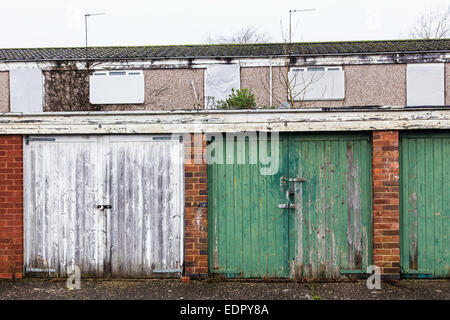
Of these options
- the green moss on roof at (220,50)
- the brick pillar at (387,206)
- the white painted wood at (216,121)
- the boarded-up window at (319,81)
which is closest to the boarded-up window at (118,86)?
the green moss on roof at (220,50)

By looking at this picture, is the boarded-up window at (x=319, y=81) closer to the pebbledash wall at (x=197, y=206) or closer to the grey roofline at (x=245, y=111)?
the grey roofline at (x=245, y=111)

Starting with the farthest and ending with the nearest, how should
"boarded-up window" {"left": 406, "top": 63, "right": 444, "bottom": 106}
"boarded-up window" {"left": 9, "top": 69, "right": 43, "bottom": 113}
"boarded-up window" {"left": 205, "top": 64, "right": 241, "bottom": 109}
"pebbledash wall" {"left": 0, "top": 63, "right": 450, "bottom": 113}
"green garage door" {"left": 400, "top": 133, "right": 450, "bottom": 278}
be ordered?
"boarded-up window" {"left": 9, "top": 69, "right": 43, "bottom": 113}
"boarded-up window" {"left": 205, "top": 64, "right": 241, "bottom": 109}
"pebbledash wall" {"left": 0, "top": 63, "right": 450, "bottom": 113}
"boarded-up window" {"left": 406, "top": 63, "right": 444, "bottom": 106}
"green garage door" {"left": 400, "top": 133, "right": 450, "bottom": 278}

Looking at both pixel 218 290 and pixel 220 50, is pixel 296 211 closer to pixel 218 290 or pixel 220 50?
pixel 218 290

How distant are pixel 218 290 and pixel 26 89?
1367 cm

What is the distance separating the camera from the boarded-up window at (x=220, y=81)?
1346 centimetres

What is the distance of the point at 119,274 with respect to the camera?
4.50 m

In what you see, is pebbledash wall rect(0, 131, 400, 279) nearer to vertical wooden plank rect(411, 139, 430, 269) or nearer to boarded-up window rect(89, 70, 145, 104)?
vertical wooden plank rect(411, 139, 430, 269)

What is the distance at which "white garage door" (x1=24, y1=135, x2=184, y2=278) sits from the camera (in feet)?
14.7

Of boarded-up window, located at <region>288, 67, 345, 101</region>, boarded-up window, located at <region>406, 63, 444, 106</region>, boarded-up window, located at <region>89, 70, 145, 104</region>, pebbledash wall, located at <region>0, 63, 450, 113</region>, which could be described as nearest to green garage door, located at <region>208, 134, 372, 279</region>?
pebbledash wall, located at <region>0, 63, 450, 113</region>

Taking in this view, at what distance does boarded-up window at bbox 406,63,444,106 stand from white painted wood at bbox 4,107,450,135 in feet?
34.2

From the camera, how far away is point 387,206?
14.0 ft

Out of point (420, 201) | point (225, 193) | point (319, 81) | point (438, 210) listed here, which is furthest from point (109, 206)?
point (319, 81)
